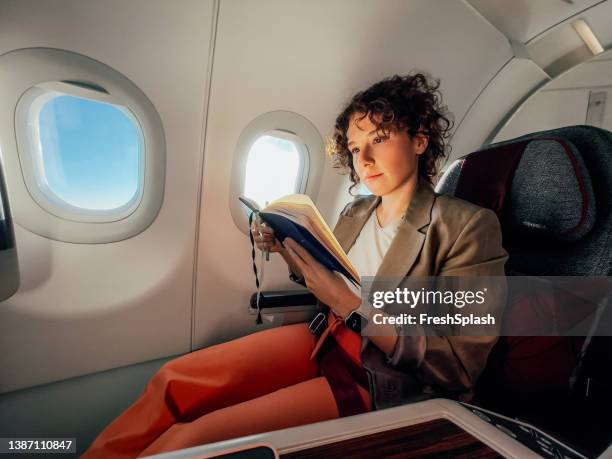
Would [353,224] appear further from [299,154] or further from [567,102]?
[567,102]

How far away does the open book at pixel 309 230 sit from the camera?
0.75 meters

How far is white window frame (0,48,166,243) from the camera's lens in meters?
1.22

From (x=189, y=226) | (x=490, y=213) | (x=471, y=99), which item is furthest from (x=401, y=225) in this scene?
(x=471, y=99)

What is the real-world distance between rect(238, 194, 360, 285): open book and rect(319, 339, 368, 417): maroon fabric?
37 cm

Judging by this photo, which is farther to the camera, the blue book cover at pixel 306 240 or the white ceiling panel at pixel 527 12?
the white ceiling panel at pixel 527 12

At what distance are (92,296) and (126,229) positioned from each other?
17.6 inches

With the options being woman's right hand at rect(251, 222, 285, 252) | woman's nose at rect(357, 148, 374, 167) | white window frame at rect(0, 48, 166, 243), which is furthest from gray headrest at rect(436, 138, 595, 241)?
white window frame at rect(0, 48, 166, 243)

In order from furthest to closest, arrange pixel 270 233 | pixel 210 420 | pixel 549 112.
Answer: pixel 549 112, pixel 270 233, pixel 210 420

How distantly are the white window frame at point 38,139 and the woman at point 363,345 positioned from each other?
3.44ft

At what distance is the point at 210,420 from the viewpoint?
2.46 ft

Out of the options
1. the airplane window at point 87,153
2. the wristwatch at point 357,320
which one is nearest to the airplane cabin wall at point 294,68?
the airplane window at point 87,153

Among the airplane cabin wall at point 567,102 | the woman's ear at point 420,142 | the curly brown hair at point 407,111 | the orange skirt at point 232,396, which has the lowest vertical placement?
the orange skirt at point 232,396

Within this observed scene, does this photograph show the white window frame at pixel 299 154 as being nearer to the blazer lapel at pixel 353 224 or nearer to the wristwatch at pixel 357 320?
the blazer lapel at pixel 353 224

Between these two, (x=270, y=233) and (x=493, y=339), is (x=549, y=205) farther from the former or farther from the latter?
(x=270, y=233)
